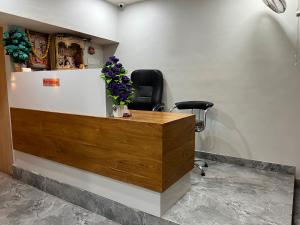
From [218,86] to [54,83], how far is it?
2.15 m

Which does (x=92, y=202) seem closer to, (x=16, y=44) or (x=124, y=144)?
(x=124, y=144)

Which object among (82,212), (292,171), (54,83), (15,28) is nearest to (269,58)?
(292,171)

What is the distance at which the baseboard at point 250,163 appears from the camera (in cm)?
270

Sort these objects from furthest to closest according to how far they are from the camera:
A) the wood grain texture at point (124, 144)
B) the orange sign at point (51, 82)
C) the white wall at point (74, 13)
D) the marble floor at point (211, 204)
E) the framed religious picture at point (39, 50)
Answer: the framed religious picture at point (39, 50)
the white wall at point (74, 13)
the orange sign at point (51, 82)
the marble floor at point (211, 204)
the wood grain texture at point (124, 144)

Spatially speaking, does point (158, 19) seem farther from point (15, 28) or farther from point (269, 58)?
point (15, 28)

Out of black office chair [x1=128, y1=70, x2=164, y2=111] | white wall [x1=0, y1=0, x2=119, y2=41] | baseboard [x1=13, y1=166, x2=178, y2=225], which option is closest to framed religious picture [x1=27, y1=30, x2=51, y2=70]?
white wall [x1=0, y1=0, x2=119, y2=41]

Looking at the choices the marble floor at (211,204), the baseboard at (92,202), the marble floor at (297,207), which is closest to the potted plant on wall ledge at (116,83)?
the baseboard at (92,202)

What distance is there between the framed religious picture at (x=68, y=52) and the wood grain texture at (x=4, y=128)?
0.68m

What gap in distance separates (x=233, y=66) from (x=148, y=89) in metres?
1.28

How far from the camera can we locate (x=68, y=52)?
340cm

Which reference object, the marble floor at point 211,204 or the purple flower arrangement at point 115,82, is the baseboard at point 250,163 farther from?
the purple flower arrangement at point 115,82

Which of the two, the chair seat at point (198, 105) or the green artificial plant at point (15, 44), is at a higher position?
the green artificial plant at point (15, 44)

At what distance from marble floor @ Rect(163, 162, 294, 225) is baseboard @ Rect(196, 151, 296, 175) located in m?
0.08

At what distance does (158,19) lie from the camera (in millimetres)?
3438
